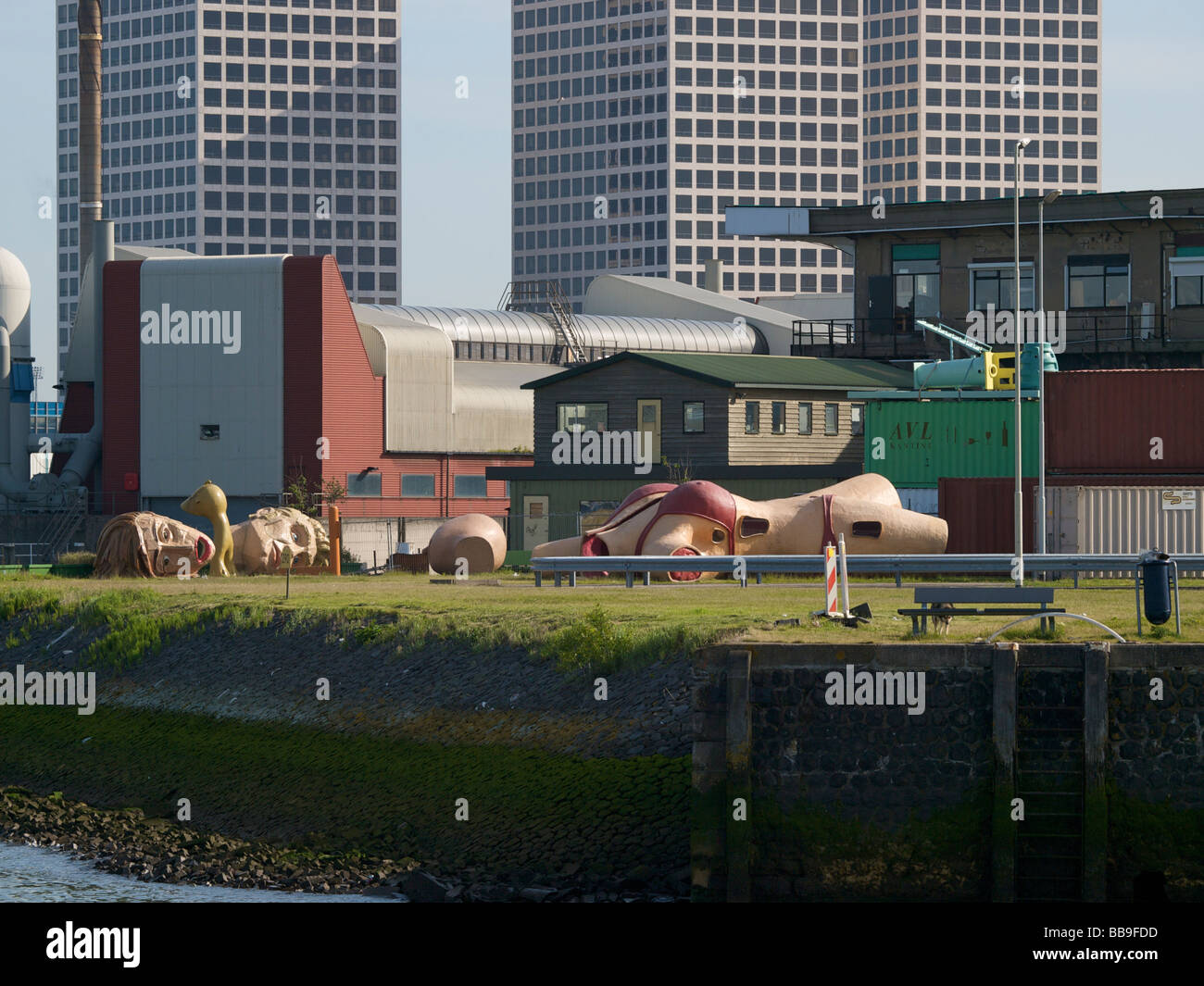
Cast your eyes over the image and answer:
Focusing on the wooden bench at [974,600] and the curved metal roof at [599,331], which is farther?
the curved metal roof at [599,331]

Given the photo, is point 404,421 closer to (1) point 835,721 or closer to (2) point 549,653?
(2) point 549,653

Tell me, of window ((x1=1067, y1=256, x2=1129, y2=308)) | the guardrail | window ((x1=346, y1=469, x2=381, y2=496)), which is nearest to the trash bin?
the guardrail

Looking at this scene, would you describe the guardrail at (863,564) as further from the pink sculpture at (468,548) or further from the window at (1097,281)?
the window at (1097,281)

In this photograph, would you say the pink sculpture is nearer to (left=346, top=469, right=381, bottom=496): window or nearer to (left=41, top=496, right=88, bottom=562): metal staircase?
(left=346, top=469, right=381, bottom=496): window

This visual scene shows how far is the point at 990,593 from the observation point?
25.3 meters

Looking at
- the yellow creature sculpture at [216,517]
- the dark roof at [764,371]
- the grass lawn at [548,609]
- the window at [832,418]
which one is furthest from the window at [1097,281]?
the yellow creature sculpture at [216,517]

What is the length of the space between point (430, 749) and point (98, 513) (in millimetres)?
48529

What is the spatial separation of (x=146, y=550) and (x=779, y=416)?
2343 cm

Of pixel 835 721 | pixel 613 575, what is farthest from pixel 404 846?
pixel 613 575


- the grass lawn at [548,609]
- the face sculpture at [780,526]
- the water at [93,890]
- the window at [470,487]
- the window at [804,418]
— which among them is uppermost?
the window at [804,418]

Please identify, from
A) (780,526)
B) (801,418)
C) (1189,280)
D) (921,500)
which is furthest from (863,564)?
(1189,280)

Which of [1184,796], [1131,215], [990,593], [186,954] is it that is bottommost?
[186,954]

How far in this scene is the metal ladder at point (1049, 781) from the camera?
23609 millimetres

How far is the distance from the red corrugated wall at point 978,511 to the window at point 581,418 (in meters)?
21.3
